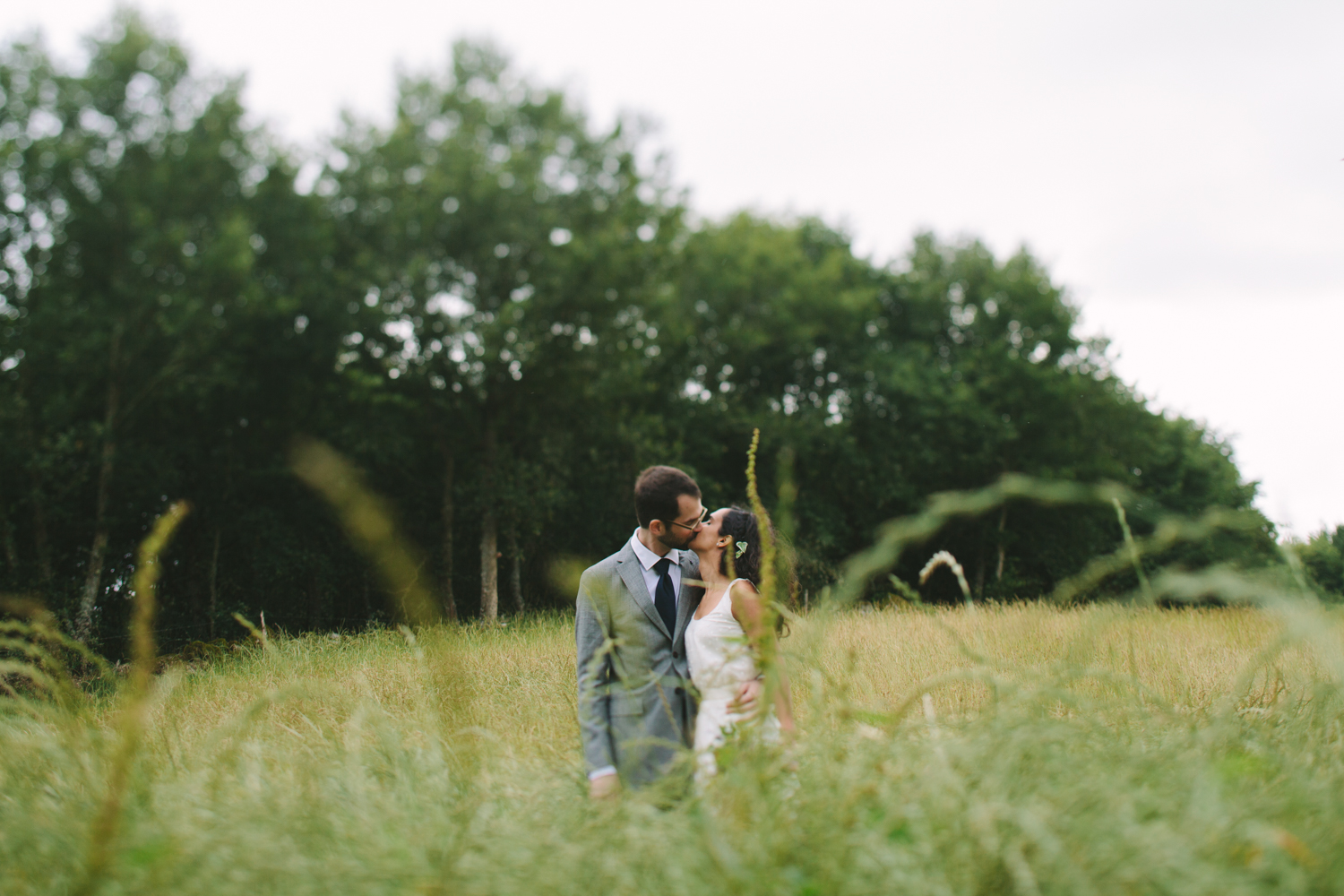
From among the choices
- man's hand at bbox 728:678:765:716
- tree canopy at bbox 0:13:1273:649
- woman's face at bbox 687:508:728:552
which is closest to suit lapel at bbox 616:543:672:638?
woman's face at bbox 687:508:728:552

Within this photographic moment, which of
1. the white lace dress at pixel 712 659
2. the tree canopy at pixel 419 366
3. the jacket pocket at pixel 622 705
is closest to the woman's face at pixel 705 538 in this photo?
the white lace dress at pixel 712 659

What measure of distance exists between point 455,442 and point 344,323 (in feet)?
12.7

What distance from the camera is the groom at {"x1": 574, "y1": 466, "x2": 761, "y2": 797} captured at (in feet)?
8.83

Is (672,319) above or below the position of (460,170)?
below

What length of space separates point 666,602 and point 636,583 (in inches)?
5.7

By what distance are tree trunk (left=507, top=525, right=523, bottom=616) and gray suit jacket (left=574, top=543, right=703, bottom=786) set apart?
637 inches

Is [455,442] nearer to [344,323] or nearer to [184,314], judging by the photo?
[344,323]

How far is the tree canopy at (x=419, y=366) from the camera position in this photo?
14273mm

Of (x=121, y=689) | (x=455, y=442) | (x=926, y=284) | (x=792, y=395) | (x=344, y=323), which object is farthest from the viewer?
(x=926, y=284)

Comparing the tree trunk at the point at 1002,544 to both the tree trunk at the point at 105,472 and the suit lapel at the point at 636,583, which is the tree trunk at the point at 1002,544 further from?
the suit lapel at the point at 636,583

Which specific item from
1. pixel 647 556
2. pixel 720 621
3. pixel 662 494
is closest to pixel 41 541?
pixel 647 556

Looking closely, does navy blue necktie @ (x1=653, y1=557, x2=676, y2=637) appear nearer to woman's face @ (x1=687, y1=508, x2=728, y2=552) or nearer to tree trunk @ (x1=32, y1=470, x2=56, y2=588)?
woman's face @ (x1=687, y1=508, x2=728, y2=552)

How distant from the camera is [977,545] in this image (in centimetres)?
2645

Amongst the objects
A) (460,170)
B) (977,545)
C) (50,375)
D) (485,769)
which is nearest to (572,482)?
(460,170)
